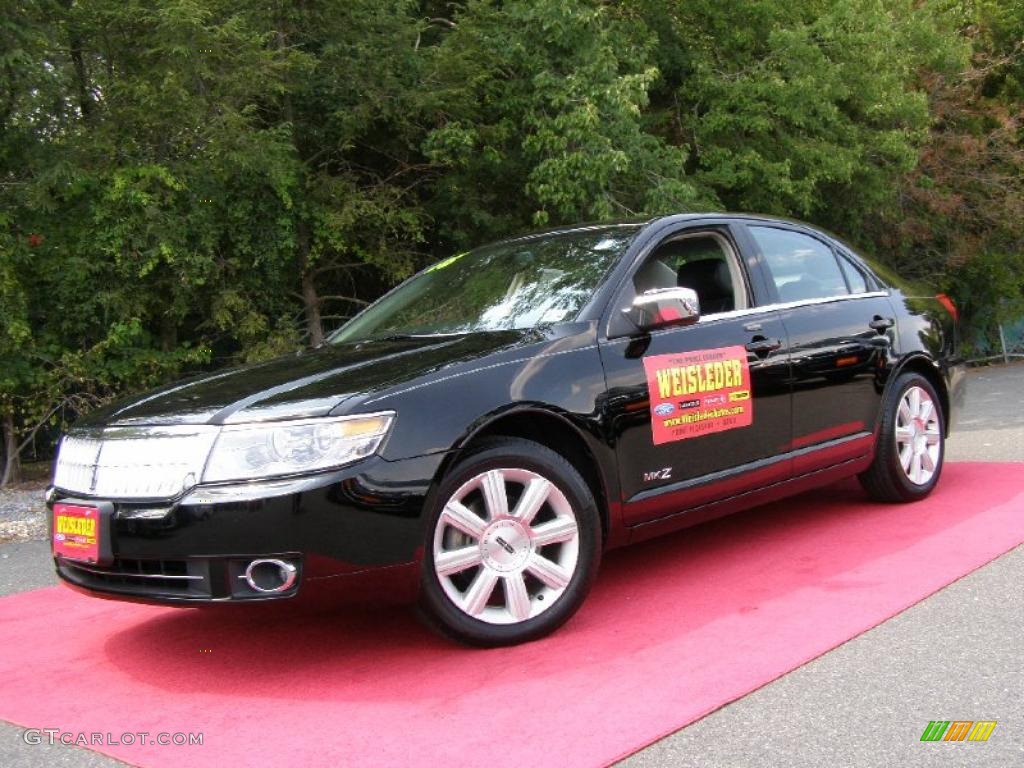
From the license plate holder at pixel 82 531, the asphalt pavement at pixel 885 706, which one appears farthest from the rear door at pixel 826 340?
the license plate holder at pixel 82 531

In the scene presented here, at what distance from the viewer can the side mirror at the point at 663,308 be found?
4461 millimetres

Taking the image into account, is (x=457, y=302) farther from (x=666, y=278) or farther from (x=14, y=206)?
(x=14, y=206)

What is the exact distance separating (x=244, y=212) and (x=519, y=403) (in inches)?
273

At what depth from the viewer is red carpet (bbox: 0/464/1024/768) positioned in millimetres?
3260

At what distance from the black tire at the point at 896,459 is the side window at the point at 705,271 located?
47.9 inches

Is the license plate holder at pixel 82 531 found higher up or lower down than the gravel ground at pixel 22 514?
higher up

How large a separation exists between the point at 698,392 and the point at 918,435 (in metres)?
2.08

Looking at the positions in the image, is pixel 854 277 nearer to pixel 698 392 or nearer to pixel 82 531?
pixel 698 392

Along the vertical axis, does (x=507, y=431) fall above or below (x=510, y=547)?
above

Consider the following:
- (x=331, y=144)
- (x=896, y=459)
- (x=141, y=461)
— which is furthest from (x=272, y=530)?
(x=331, y=144)

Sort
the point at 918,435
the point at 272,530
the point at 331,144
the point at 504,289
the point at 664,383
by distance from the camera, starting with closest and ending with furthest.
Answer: the point at 272,530, the point at 664,383, the point at 504,289, the point at 918,435, the point at 331,144

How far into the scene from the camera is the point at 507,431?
4.14 metres

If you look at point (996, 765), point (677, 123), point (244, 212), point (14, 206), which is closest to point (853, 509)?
point (996, 765)

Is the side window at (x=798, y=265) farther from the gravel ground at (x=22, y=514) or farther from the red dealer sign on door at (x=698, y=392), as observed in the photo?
the gravel ground at (x=22, y=514)
